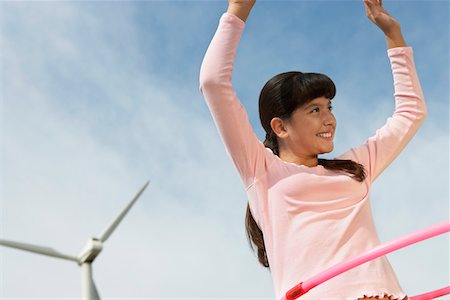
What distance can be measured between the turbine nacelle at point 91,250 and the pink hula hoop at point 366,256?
24.1ft

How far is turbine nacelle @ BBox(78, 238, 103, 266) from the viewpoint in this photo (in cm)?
1227

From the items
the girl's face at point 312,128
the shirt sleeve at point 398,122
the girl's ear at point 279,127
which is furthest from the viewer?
the shirt sleeve at point 398,122

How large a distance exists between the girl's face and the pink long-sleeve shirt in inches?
7.0

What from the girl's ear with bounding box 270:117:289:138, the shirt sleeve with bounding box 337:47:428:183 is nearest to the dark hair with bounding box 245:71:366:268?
the girl's ear with bounding box 270:117:289:138

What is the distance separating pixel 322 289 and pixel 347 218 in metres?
0.59

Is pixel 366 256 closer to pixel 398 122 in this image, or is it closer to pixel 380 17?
pixel 398 122

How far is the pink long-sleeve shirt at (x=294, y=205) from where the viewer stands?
5.33m

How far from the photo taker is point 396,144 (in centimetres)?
645

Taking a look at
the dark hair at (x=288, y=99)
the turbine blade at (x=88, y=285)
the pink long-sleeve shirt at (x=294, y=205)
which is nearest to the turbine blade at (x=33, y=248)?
the turbine blade at (x=88, y=285)

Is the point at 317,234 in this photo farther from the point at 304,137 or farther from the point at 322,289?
the point at 304,137

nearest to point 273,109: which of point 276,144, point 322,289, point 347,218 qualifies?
point 276,144

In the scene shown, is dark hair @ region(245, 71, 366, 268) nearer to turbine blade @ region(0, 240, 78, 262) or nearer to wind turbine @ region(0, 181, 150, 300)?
wind turbine @ region(0, 181, 150, 300)

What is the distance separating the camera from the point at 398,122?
653cm

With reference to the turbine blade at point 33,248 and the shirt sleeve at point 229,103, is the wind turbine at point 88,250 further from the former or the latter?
the shirt sleeve at point 229,103
